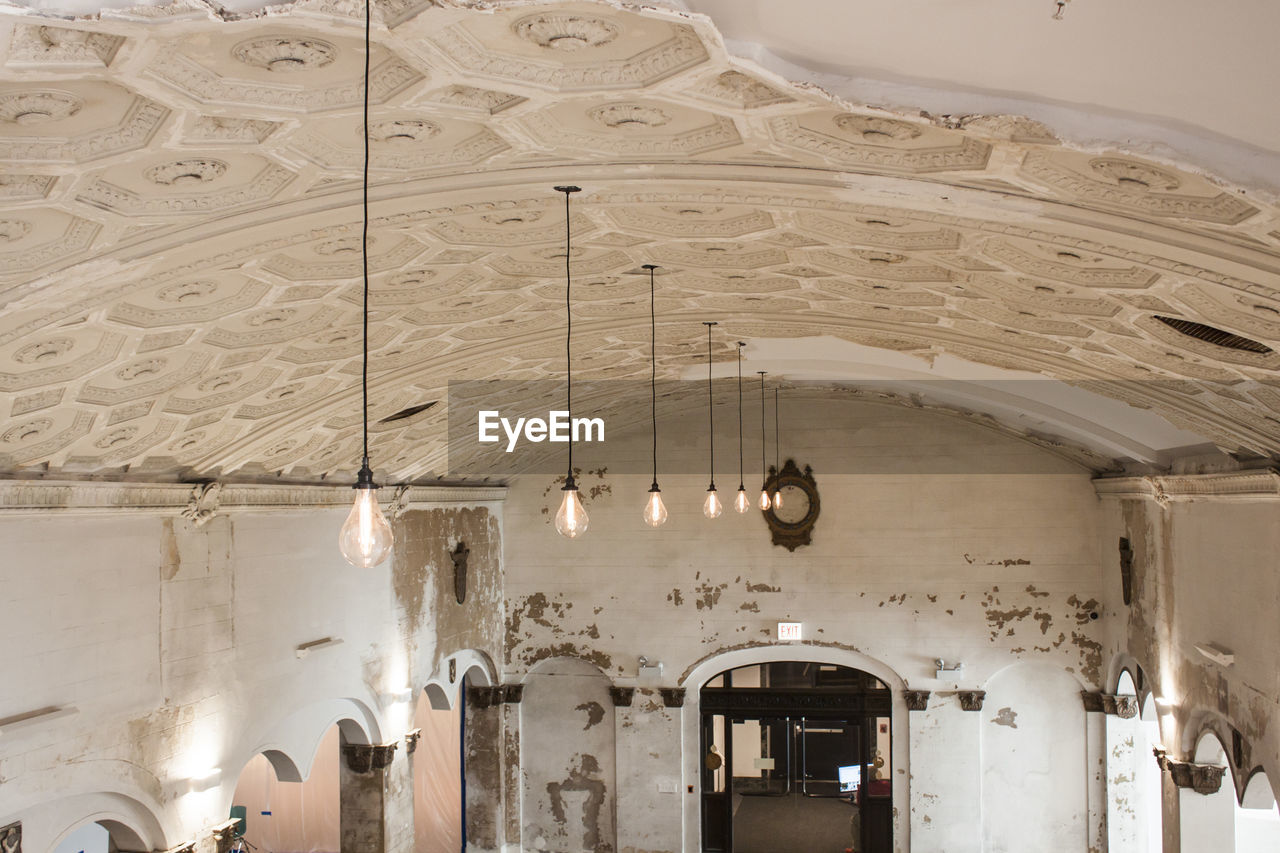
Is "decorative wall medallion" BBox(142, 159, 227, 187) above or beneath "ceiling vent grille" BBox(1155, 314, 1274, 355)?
above

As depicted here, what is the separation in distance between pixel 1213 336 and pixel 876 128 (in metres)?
3.77

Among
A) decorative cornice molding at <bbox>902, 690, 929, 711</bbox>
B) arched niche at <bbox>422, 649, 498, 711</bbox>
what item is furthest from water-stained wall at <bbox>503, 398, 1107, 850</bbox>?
arched niche at <bbox>422, 649, 498, 711</bbox>

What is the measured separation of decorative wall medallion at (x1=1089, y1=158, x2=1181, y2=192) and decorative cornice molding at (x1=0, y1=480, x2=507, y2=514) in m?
6.93

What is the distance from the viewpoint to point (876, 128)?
177 inches

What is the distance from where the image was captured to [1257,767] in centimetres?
987

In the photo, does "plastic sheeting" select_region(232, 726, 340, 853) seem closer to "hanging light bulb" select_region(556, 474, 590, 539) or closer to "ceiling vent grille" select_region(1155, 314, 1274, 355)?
"hanging light bulb" select_region(556, 474, 590, 539)

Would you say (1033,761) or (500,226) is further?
(1033,761)

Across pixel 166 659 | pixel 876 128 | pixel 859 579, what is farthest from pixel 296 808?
pixel 876 128

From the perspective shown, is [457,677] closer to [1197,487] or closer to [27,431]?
[27,431]

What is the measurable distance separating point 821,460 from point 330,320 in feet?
31.9

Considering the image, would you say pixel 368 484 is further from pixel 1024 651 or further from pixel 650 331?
pixel 1024 651

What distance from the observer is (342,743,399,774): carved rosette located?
1308 centimetres

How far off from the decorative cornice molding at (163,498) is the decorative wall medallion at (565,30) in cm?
557

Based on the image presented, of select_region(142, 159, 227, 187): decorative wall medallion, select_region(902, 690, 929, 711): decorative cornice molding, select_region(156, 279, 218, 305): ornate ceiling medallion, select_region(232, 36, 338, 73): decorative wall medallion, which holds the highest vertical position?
select_region(232, 36, 338, 73): decorative wall medallion
